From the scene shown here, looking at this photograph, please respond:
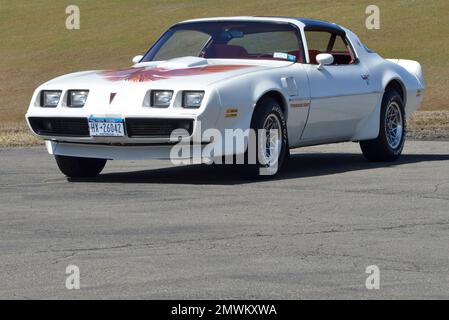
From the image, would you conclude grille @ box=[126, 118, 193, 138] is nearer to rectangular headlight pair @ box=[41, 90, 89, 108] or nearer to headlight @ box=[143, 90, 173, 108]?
headlight @ box=[143, 90, 173, 108]

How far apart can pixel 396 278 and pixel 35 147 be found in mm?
10493

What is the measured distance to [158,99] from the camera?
11.2 metres

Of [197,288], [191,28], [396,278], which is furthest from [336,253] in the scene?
[191,28]

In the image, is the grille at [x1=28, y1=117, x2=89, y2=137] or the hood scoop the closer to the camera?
the grille at [x1=28, y1=117, x2=89, y2=137]

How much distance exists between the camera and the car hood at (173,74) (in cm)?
1135

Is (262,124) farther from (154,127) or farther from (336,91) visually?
(336,91)

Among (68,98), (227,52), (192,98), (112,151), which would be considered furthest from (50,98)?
(227,52)

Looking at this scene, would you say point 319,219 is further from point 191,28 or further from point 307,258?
point 191,28

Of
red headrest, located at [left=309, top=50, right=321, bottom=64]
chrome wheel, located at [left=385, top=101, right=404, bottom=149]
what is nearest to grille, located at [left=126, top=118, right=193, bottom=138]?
red headrest, located at [left=309, top=50, right=321, bottom=64]

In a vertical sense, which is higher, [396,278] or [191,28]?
[191,28]

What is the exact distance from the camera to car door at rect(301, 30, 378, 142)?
41.3 ft

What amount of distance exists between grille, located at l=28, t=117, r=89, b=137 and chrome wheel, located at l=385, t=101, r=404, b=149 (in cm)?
365

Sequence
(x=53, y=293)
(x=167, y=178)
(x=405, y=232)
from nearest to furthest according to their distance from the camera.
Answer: (x=53, y=293) → (x=405, y=232) → (x=167, y=178)

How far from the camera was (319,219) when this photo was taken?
9.28 meters
